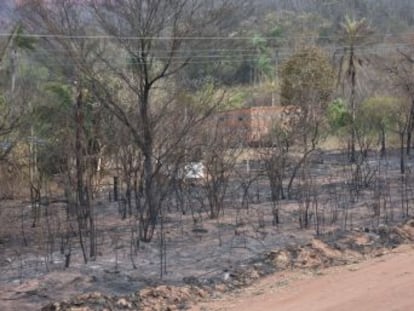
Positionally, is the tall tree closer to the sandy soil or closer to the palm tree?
the sandy soil

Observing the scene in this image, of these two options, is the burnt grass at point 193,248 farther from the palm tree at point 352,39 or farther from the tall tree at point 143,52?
the palm tree at point 352,39

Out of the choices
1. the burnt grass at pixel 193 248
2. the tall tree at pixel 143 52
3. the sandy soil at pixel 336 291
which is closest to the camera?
the sandy soil at pixel 336 291

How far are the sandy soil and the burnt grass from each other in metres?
0.35

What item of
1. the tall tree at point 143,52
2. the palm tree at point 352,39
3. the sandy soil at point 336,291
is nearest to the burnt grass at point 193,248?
the sandy soil at point 336,291

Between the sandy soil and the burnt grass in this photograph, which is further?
the burnt grass

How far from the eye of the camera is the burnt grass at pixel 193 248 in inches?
349

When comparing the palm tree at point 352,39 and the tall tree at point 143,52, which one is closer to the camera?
the tall tree at point 143,52

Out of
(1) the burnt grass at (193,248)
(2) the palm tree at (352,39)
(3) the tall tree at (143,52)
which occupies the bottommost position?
(1) the burnt grass at (193,248)

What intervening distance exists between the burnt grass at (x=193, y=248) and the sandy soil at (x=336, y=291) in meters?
0.35

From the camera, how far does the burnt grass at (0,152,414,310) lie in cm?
886

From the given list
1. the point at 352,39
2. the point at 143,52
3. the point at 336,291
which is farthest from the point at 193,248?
the point at 352,39

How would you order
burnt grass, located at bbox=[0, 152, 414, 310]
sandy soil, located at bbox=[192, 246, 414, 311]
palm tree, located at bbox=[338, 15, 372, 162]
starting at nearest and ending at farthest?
sandy soil, located at bbox=[192, 246, 414, 311]
burnt grass, located at bbox=[0, 152, 414, 310]
palm tree, located at bbox=[338, 15, 372, 162]

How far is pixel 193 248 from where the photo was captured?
11391 mm

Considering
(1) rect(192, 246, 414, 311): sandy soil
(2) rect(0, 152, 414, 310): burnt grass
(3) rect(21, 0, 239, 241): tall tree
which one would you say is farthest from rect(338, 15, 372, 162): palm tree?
(1) rect(192, 246, 414, 311): sandy soil
